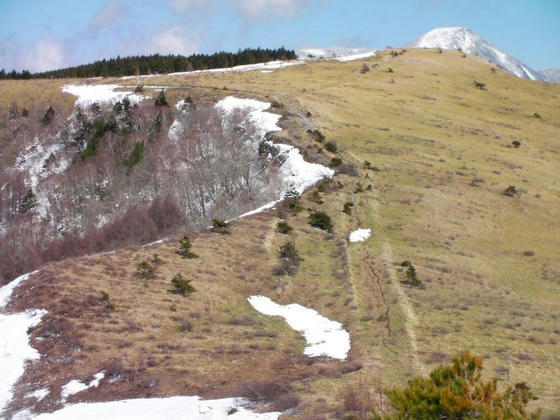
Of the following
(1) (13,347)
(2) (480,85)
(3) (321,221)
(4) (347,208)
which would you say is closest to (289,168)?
(4) (347,208)

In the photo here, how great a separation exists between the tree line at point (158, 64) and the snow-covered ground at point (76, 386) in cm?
11595

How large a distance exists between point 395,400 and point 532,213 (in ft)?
127

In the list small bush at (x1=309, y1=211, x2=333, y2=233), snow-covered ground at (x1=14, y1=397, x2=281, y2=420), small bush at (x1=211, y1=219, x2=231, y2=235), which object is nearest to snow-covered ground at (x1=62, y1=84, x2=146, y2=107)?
small bush at (x1=309, y1=211, x2=333, y2=233)

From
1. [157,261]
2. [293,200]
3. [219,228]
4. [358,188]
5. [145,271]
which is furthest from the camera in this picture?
[358,188]

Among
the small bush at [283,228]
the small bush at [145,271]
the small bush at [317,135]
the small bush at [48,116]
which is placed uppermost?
the small bush at [48,116]

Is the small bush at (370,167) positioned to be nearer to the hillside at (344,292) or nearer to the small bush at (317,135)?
the hillside at (344,292)

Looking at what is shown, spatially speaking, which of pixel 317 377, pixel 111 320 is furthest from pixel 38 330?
pixel 317 377

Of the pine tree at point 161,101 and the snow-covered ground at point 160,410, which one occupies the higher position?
the pine tree at point 161,101

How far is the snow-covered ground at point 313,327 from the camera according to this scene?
19.5 m

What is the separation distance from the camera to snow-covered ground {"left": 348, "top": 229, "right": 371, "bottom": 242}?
3409 cm

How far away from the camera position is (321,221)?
1414 inches

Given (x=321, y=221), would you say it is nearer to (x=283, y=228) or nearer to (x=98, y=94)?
(x=283, y=228)

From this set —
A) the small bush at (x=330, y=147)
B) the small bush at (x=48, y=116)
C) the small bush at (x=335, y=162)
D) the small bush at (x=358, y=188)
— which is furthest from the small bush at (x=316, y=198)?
the small bush at (x=48, y=116)

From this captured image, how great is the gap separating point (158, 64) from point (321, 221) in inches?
4268
